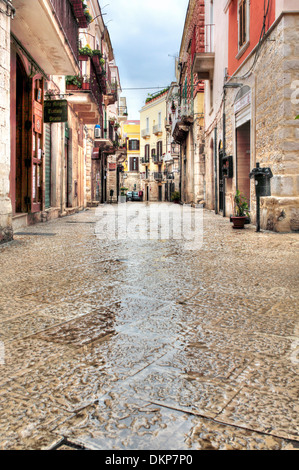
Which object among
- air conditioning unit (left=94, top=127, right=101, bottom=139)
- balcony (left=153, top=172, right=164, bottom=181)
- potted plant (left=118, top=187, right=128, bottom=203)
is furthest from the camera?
balcony (left=153, top=172, right=164, bottom=181)

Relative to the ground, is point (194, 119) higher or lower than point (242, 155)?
higher

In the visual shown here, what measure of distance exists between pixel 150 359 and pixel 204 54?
16.0 m

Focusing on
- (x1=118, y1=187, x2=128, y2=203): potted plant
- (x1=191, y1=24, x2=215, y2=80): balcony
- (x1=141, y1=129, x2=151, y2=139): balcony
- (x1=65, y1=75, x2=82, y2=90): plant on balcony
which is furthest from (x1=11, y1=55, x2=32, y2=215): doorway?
(x1=141, y1=129, x2=151, y2=139): balcony

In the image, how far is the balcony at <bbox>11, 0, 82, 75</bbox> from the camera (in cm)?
798

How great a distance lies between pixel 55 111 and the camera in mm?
10953

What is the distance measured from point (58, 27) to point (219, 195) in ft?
27.4

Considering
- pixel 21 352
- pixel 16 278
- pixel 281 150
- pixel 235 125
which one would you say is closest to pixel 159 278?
pixel 16 278

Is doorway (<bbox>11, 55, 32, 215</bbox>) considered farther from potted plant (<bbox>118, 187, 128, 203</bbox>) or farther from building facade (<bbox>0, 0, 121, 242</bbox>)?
potted plant (<bbox>118, 187, 128, 203</bbox>)

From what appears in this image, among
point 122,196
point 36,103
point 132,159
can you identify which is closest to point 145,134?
point 132,159

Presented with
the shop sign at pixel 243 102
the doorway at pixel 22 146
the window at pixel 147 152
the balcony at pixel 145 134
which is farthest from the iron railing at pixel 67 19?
the window at pixel 147 152

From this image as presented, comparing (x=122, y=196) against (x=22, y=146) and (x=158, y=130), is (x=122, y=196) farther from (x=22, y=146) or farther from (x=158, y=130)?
(x=22, y=146)

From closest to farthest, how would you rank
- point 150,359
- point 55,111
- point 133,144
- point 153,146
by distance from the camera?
point 150,359 → point 55,111 → point 153,146 → point 133,144

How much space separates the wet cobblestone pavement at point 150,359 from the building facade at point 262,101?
13.3 feet

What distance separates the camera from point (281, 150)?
7.79 m
